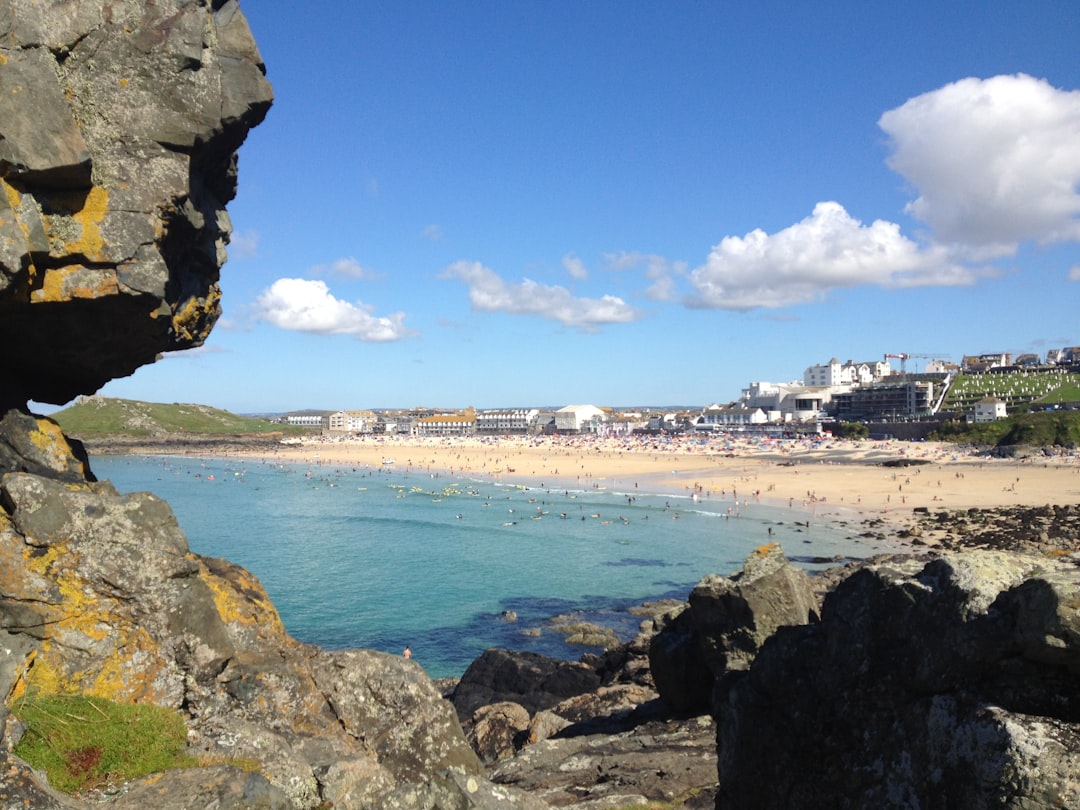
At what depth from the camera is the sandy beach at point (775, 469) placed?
6675 cm

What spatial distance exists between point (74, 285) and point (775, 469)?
9575 centimetres

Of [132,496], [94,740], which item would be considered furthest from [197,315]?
[94,740]

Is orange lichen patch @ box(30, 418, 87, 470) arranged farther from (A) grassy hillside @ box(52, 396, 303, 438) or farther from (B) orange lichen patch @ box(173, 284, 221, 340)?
(A) grassy hillside @ box(52, 396, 303, 438)

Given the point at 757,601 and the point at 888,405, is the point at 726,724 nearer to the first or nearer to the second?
the point at 757,601

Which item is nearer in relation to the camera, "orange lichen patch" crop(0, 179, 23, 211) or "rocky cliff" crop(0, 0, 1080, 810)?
"rocky cliff" crop(0, 0, 1080, 810)

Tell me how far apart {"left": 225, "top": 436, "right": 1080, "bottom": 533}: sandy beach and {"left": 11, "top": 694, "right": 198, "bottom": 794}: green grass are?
60639 mm

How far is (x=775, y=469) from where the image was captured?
95.8m

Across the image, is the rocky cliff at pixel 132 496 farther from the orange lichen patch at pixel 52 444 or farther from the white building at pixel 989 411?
the white building at pixel 989 411

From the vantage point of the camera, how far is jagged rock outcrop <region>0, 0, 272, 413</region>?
8445 mm

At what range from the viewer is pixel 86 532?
8.57m

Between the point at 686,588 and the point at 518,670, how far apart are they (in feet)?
64.0

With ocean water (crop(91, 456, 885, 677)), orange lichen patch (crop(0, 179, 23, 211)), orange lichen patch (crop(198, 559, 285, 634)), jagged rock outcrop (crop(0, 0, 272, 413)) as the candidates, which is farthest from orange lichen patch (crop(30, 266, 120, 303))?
ocean water (crop(91, 456, 885, 677))

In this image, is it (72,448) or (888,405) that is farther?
(888,405)

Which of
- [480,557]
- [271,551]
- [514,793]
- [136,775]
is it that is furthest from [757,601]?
[271,551]
